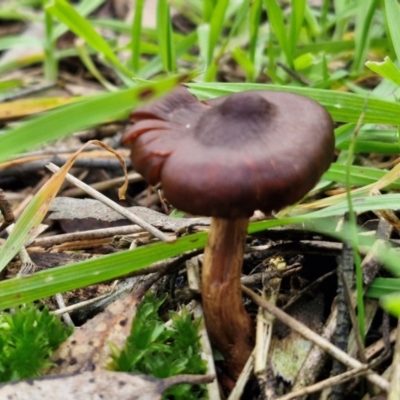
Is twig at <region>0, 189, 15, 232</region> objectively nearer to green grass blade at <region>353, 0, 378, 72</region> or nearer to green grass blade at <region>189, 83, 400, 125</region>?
green grass blade at <region>189, 83, 400, 125</region>

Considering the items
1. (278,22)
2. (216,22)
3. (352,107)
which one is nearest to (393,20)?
(352,107)

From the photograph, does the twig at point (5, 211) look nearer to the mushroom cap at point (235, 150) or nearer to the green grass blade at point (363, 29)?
the mushroom cap at point (235, 150)

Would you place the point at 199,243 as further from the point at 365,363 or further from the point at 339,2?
the point at 339,2

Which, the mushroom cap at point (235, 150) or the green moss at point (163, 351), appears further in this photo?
the green moss at point (163, 351)

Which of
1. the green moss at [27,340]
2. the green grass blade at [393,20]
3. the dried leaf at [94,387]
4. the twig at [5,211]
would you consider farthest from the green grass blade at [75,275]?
the green grass blade at [393,20]

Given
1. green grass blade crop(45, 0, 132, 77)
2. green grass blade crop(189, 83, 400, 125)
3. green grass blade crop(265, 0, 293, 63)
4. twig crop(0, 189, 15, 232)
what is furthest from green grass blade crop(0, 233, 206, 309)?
green grass blade crop(45, 0, 132, 77)

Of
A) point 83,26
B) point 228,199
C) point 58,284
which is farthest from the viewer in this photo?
point 83,26

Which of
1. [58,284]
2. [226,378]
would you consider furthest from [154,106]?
[226,378]
